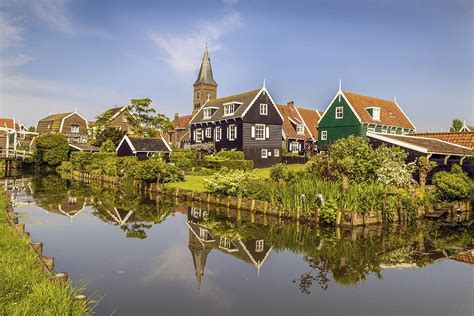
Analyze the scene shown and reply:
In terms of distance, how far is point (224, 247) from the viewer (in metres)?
14.4

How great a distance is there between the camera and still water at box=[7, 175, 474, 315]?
30.5 feet

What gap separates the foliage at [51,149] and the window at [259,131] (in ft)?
102

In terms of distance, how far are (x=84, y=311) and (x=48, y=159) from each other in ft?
186

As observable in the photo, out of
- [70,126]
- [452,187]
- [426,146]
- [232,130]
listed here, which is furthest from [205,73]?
[452,187]

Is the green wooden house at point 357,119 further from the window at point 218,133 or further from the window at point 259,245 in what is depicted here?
the window at point 259,245

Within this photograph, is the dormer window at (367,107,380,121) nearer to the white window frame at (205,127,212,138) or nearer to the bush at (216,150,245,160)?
the bush at (216,150,245,160)

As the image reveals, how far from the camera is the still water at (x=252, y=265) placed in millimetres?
9289

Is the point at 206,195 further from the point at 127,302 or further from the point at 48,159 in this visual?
the point at 48,159

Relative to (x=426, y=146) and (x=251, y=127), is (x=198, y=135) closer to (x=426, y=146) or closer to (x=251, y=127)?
(x=251, y=127)

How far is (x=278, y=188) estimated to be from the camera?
21578 mm

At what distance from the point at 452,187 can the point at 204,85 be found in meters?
68.3

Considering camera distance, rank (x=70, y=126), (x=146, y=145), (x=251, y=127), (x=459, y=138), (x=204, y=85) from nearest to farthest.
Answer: (x=459, y=138) → (x=251, y=127) → (x=146, y=145) → (x=70, y=126) → (x=204, y=85)

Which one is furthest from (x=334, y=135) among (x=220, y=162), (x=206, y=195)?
(x=206, y=195)

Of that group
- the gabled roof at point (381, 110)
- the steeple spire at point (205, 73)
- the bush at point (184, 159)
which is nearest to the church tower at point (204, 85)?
the steeple spire at point (205, 73)
